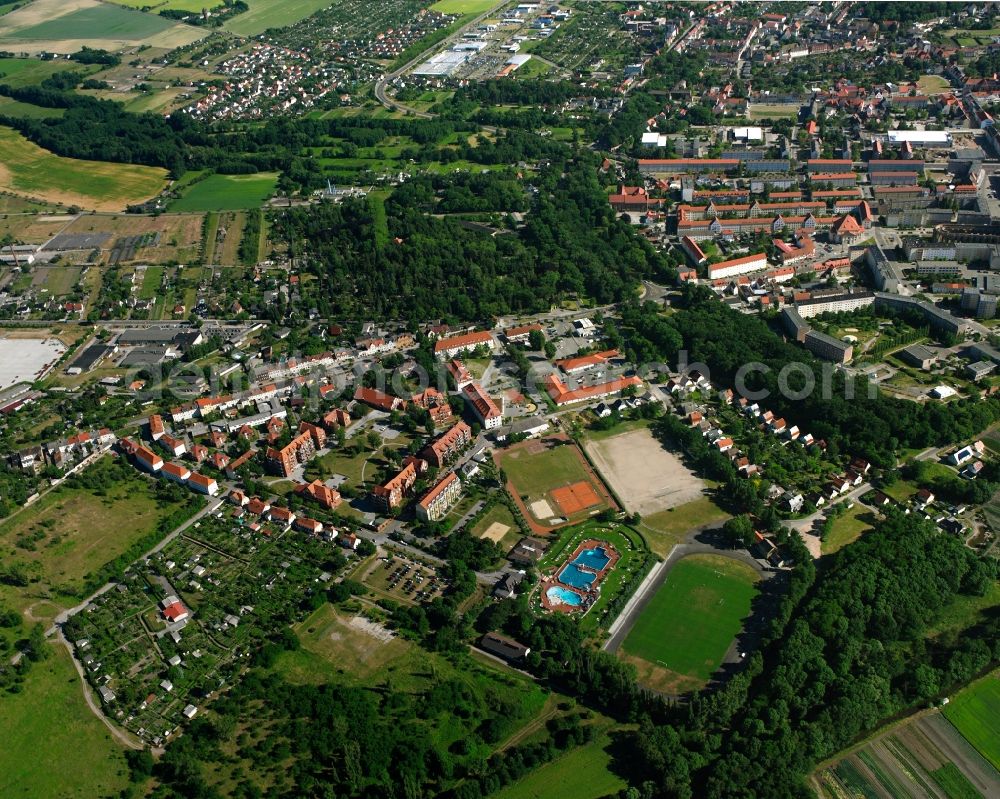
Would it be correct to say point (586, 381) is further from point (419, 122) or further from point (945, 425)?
point (419, 122)

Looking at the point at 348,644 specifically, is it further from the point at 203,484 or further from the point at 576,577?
the point at 203,484

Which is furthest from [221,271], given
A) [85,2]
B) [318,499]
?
[85,2]

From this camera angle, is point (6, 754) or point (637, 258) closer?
point (6, 754)

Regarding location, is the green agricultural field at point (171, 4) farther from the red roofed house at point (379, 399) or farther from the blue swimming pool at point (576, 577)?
the blue swimming pool at point (576, 577)

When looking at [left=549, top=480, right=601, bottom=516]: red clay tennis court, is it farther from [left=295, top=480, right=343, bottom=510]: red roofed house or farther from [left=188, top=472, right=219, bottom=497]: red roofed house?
[left=188, top=472, right=219, bottom=497]: red roofed house

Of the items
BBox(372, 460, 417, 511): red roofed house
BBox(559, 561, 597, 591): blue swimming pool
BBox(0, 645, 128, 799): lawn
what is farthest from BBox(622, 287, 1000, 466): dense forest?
BBox(0, 645, 128, 799): lawn
